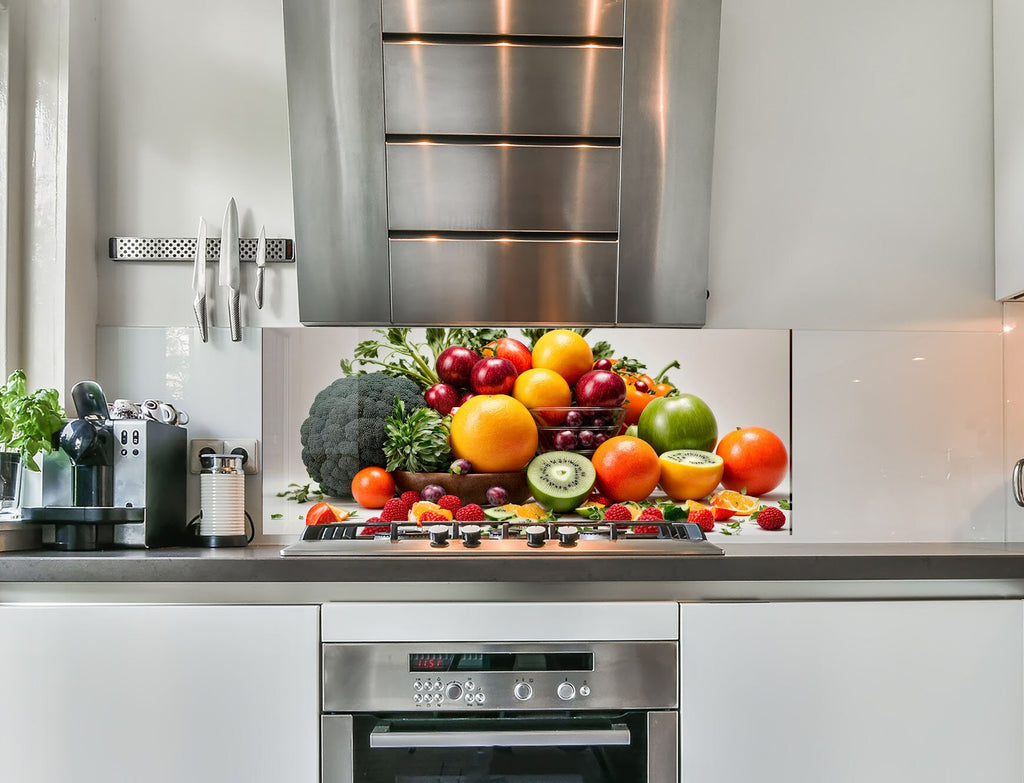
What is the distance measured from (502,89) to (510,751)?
133 cm

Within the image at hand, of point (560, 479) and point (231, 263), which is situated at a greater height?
point (231, 263)

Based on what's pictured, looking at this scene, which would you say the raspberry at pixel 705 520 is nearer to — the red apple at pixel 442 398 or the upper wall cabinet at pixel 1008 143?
the red apple at pixel 442 398

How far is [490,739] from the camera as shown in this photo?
4.59ft

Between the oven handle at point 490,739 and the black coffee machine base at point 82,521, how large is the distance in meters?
0.65

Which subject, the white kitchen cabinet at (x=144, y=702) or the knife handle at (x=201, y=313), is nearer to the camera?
the white kitchen cabinet at (x=144, y=702)

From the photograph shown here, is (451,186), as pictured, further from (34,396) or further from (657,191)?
(34,396)

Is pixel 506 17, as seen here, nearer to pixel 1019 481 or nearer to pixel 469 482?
pixel 469 482

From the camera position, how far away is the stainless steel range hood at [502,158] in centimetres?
182

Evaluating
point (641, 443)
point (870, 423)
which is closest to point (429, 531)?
point (641, 443)

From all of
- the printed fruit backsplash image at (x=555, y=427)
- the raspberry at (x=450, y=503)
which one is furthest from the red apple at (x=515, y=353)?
the raspberry at (x=450, y=503)

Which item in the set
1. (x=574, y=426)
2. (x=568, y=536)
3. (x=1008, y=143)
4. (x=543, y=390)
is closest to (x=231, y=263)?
(x=543, y=390)

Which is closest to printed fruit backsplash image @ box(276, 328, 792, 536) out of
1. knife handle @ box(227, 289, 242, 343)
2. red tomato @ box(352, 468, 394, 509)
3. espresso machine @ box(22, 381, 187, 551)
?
red tomato @ box(352, 468, 394, 509)

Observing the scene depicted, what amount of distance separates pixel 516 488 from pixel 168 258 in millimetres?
951

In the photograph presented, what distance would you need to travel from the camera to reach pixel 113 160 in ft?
6.32
